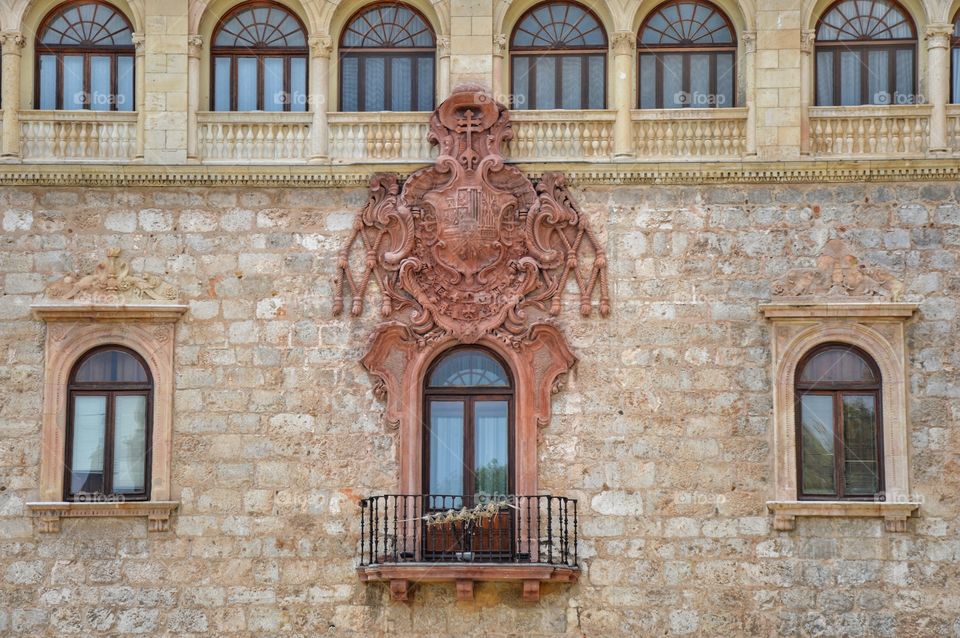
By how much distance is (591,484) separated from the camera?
21.0 meters

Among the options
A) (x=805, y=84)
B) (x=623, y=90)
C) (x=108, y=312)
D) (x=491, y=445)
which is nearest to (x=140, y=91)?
(x=108, y=312)

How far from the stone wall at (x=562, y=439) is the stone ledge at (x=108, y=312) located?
0.79 ft

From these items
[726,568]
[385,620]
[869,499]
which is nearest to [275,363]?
[385,620]

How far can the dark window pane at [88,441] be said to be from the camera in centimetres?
2136

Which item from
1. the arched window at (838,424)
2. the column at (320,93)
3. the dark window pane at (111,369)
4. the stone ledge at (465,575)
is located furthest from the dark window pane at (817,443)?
the dark window pane at (111,369)

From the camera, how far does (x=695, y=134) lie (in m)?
21.6

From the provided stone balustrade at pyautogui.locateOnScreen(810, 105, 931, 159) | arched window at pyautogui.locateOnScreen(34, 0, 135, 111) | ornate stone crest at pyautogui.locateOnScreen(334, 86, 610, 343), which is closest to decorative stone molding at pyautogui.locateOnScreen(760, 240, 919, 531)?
stone balustrade at pyautogui.locateOnScreen(810, 105, 931, 159)

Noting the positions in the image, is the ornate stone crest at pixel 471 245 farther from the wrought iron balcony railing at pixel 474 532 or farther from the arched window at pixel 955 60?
the arched window at pixel 955 60

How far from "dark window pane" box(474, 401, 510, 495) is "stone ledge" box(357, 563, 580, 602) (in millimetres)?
1266

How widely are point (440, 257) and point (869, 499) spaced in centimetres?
589

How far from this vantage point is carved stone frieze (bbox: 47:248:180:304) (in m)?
21.5

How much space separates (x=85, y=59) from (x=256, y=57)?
217 centimetres

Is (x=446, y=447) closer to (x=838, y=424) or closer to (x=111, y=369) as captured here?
(x=111, y=369)

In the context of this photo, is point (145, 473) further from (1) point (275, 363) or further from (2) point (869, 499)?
(2) point (869, 499)
